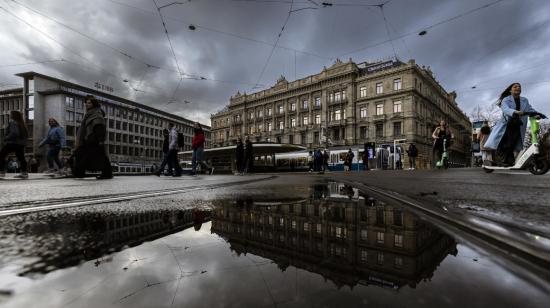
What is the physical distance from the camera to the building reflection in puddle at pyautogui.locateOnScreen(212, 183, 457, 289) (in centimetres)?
63

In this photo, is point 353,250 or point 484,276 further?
point 353,250

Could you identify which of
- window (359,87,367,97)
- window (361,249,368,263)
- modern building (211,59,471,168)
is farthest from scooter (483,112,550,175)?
window (359,87,367,97)

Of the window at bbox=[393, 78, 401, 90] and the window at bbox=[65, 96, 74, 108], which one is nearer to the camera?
the window at bbox=[393, 78, 401, 90]

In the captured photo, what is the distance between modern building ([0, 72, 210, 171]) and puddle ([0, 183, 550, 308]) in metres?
47.8

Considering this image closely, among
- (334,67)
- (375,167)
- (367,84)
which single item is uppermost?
(334,67)

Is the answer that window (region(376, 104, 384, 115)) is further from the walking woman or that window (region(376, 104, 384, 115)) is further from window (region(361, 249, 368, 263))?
window (region(361, 249, 368, 263))

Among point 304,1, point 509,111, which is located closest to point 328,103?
point 304,1

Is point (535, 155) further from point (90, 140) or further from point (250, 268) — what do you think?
point (90, 140)

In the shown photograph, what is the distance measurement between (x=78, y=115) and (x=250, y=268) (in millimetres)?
64740

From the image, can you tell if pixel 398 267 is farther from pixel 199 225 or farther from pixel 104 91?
pixel 104 91

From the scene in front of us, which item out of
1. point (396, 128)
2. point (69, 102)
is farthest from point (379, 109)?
point (69, 102)

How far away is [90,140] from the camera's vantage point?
212 inches

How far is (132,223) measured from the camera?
121 cm

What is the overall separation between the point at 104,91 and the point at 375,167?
189 feet
